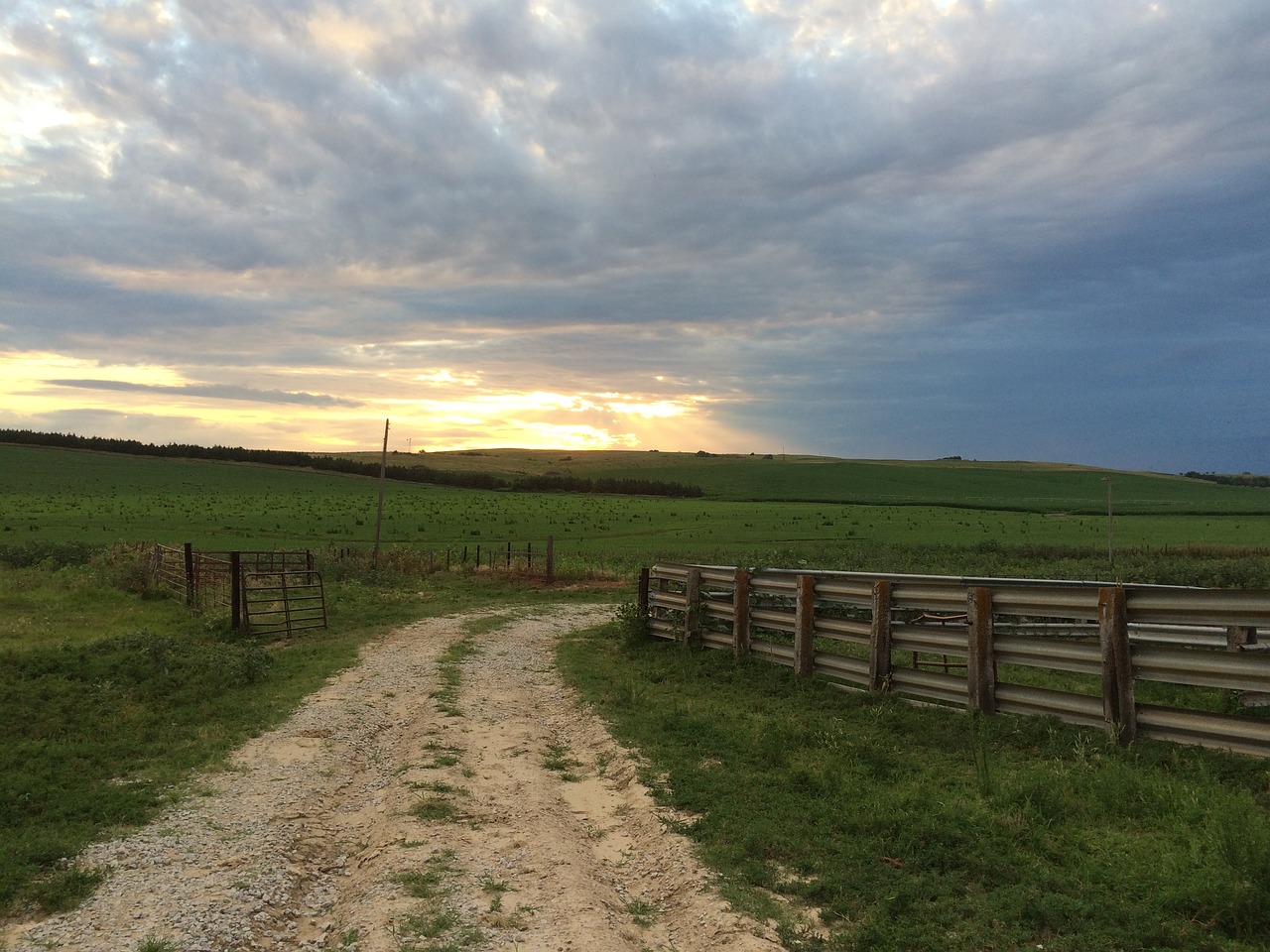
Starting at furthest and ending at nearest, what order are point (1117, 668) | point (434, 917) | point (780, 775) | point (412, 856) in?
1. point (780, 775)
2. point (1117, 668)
3. point (412, 856)
4. point (434, 917)

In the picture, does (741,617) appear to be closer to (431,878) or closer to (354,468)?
(431,878)

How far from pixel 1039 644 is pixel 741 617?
551cm

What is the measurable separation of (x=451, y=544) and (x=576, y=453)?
115 metres

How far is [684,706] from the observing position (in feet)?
35.1

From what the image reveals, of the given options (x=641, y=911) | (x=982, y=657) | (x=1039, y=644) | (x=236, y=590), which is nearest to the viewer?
(x=641, y=911)

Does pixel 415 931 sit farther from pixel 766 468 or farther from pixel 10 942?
pixel 766 468

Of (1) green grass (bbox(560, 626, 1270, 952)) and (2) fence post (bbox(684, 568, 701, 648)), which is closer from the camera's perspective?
(1) green grass (bbox(560, 626, 1270, 952))

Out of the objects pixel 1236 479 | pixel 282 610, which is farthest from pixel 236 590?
pixel 1236 479

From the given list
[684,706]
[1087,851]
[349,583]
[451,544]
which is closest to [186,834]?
[684,706]

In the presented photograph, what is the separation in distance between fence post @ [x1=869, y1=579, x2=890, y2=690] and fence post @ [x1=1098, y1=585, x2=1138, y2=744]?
2.89 metres

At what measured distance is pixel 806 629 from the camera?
447 inches

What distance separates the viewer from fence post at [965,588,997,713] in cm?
854

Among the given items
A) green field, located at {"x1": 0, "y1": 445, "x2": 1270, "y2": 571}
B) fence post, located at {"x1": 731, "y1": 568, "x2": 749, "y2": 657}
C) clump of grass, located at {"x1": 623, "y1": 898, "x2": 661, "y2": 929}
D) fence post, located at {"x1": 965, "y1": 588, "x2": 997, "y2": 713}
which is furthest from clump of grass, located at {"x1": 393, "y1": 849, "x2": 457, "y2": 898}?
green field, located at {"x1": 0, "y1": 445, "x2": 1270, "y2": 571}

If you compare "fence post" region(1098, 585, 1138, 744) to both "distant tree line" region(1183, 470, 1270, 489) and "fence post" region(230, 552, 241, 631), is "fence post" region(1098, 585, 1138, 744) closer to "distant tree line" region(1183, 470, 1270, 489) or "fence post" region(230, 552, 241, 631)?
"fence post" region(230, 552, 241, 631)
